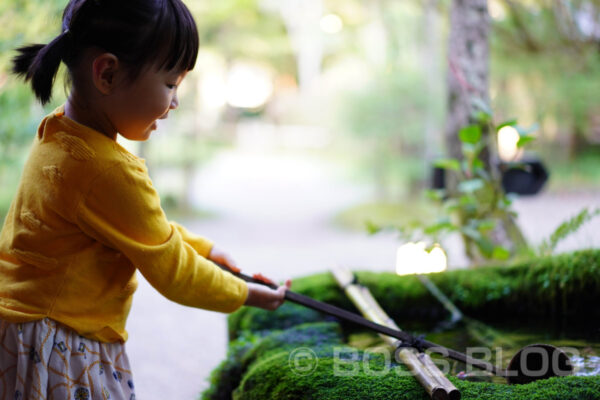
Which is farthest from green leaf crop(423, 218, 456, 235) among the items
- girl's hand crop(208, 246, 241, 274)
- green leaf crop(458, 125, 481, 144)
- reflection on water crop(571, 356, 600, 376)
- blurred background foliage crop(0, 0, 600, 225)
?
→ blurred background foliage crop(0, 0, 600, 225)

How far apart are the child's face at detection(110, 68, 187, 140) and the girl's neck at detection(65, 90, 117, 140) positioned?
2cm

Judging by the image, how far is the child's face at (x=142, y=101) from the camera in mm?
1022

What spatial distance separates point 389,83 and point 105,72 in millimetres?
5340

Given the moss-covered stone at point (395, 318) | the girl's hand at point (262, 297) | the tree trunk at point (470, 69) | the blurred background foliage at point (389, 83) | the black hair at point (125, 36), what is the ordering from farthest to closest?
the blurred background foliage at point (389, 83), the tree trunk at point (470, 69), the moss-covered stone at point (395, 318), the girl's hand at point (262, 297), the black hair at point (125, 36)

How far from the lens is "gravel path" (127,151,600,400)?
2.68m

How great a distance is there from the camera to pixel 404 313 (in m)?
2.06

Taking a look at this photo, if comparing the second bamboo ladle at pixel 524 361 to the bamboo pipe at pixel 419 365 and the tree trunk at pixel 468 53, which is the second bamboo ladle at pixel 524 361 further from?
the tree trunk at pixel 468 53

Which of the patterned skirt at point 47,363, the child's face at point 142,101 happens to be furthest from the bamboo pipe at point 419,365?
the child's face at point 142,101

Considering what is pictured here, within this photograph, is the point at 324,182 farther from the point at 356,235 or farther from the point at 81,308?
the point at 81,308

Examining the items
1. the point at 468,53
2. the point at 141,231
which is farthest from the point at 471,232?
the point at 141,231

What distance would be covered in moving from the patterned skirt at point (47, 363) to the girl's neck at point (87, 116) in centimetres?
34

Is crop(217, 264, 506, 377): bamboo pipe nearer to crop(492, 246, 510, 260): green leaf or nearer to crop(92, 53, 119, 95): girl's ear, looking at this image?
crop(92, 53, 119, 95): girl's ear

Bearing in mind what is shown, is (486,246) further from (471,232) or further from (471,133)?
(471,133)

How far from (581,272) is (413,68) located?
4986 mm
